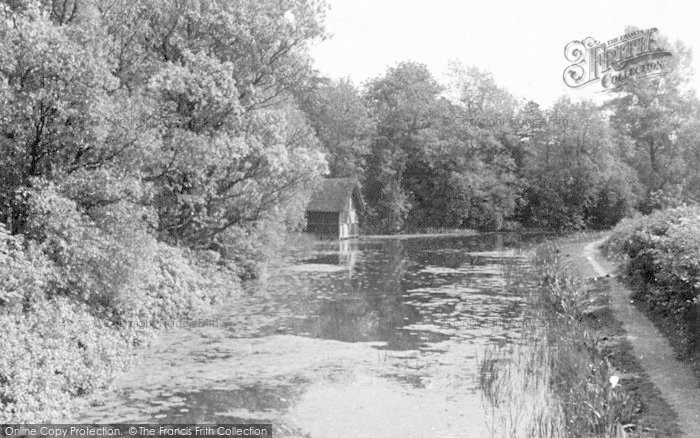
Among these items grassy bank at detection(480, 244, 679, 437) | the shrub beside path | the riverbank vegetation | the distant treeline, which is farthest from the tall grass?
the distant treeline

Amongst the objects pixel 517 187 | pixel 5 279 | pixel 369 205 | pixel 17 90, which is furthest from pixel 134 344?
pixel 517 187

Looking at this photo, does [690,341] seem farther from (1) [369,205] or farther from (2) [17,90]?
(1) [369,205]

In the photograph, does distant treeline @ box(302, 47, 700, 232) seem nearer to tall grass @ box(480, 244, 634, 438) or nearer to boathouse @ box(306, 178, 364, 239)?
boathouse @ box(306, 178, 364, 239)

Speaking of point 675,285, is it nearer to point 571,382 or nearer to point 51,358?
point 571,382

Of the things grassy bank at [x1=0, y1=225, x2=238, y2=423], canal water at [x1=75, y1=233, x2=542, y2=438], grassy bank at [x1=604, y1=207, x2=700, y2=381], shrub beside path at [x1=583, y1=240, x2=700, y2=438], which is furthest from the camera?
grassy bank at [x1=604, y1=207, x2=700, y2=381]

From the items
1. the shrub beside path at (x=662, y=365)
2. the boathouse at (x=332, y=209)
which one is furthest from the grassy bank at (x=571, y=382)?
the boathouse at (x=332, y=209)

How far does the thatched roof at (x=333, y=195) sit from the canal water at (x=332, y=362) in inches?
1165

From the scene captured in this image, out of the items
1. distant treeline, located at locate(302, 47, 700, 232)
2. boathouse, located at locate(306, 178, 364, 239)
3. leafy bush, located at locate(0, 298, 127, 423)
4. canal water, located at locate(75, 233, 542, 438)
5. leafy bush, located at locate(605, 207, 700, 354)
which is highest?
distant treeline, located at locate(302, 47, 700, 232)

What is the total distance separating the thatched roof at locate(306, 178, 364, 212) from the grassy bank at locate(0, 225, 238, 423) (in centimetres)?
3846

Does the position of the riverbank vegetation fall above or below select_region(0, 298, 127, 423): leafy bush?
above

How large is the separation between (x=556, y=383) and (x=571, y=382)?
0.53 m

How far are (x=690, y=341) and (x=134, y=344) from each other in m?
12.0

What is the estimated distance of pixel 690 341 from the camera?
12914 mm

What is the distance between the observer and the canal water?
10.7 meters
